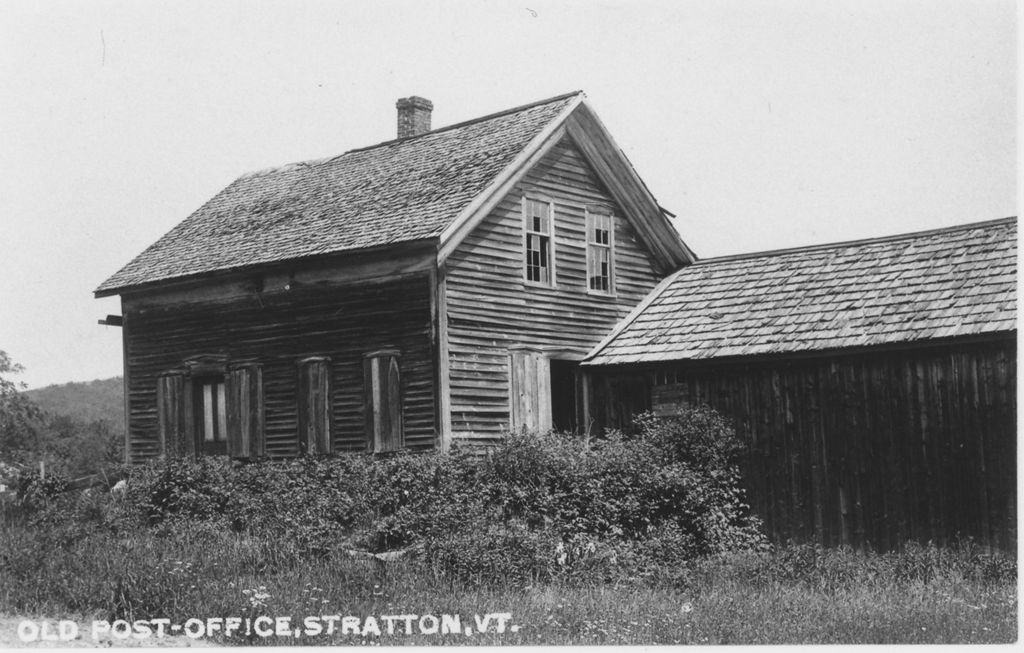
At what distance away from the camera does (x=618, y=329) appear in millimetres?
20672

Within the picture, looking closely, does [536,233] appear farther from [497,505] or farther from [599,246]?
[497,505]

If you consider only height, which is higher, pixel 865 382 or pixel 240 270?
pixel 240 270

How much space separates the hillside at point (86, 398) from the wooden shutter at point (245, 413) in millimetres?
41622

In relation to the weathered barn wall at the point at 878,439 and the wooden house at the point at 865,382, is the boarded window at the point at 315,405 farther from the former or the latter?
the weathered barn wall at the point at 878,439

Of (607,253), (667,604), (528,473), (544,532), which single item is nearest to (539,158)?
(607,253)

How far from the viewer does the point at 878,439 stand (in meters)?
16.4

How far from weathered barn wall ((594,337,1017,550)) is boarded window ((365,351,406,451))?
442cm

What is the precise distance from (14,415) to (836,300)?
97.7ft

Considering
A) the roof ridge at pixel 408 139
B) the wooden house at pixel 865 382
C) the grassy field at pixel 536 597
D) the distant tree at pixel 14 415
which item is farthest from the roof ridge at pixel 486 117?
the distant tree at pixel 14 415

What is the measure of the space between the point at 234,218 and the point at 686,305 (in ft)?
29.0

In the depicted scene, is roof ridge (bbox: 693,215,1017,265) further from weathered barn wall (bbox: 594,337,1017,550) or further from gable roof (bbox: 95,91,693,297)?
weathered barn wall (bbox: 594,337,1017,550)

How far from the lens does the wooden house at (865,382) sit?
15.6 metres

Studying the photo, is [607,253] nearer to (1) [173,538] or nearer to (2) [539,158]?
(2) [539,158]

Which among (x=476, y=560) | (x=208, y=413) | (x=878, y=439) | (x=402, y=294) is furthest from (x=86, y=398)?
(x=476, y=560)
